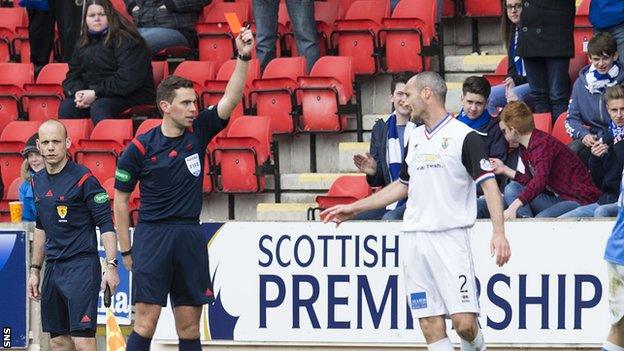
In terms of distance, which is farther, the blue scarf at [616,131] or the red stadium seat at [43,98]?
the red stadium seat at [43,98]

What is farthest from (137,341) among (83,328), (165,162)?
(165,162)

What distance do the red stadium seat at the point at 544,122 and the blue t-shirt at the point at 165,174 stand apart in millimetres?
3316

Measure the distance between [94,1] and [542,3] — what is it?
14.6ft

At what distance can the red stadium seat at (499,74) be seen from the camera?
518 inches

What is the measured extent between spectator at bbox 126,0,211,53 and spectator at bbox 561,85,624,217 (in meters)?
5.38

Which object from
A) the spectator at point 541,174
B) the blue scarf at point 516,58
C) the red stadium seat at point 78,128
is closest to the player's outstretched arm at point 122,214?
the spectator at point 541,174

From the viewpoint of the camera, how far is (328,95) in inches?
535

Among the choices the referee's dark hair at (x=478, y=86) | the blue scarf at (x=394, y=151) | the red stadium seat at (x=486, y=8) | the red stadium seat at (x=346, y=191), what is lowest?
the red stadium seat at (x=346, y=191)

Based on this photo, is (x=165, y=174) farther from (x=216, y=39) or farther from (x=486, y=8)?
(x=216, y=39)

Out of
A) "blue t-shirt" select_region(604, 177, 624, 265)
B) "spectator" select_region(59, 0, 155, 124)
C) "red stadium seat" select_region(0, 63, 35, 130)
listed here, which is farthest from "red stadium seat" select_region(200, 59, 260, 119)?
"blue t-shirt" select_region(604, 177, 624, 265)

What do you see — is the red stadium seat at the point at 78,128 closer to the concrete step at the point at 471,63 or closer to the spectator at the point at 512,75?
the concrete step at the point at 471,63

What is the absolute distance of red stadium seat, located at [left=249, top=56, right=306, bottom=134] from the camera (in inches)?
542

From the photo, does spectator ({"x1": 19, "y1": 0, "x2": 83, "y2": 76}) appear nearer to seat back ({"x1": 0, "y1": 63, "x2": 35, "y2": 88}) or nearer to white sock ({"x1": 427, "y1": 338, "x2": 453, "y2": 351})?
seat back ({"x1": 0, "y1": 63, "x2": 35, "y2": 88})

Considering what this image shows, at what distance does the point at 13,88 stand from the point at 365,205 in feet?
23.2
